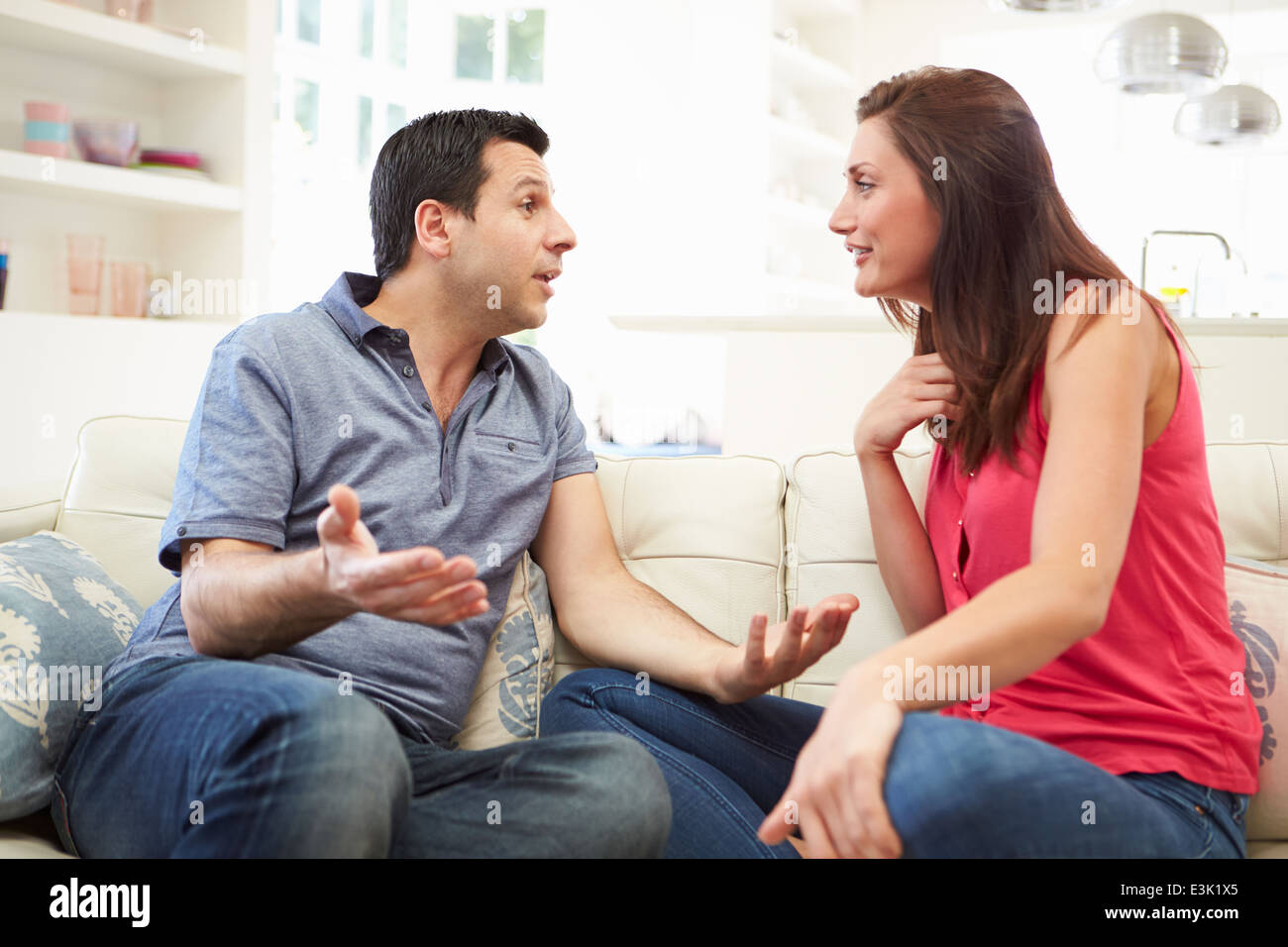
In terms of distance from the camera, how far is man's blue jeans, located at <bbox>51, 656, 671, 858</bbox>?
0.91 m

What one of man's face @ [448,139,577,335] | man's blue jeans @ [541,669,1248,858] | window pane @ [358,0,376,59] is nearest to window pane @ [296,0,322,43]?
window pane @ [358,0,376,59]

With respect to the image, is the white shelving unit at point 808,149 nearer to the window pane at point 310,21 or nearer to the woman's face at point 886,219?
the window pane at point 310,21

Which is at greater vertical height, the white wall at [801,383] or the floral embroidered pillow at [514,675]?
the white wall at [801,383]

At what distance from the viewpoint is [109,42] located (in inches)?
127

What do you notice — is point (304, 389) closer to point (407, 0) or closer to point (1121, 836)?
point (1121, 836)

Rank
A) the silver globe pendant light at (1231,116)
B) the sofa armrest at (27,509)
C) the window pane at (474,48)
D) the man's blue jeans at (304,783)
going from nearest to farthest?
1. the man's blue jeans at (304,783)
2. the sofa armrest at (27,509)
3. the silver globe pendant light at (1231,116)
4. the window pane at (474,48)

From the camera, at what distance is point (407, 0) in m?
5.49

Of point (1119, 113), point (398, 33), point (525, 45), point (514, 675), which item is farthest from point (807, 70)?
point (514, 675)

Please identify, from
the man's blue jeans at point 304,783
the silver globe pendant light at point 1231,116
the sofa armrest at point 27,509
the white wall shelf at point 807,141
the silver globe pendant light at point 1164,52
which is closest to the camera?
the man's blue jeans at point 304,783

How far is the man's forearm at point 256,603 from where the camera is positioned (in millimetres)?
1049

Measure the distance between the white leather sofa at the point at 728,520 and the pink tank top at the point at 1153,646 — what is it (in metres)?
0.38

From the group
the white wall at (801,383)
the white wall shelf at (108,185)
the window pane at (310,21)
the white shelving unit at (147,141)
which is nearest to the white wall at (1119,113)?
the window pane at (310,21)

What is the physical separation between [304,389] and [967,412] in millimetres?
739

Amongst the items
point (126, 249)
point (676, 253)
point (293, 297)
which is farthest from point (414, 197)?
point (676, 253)
